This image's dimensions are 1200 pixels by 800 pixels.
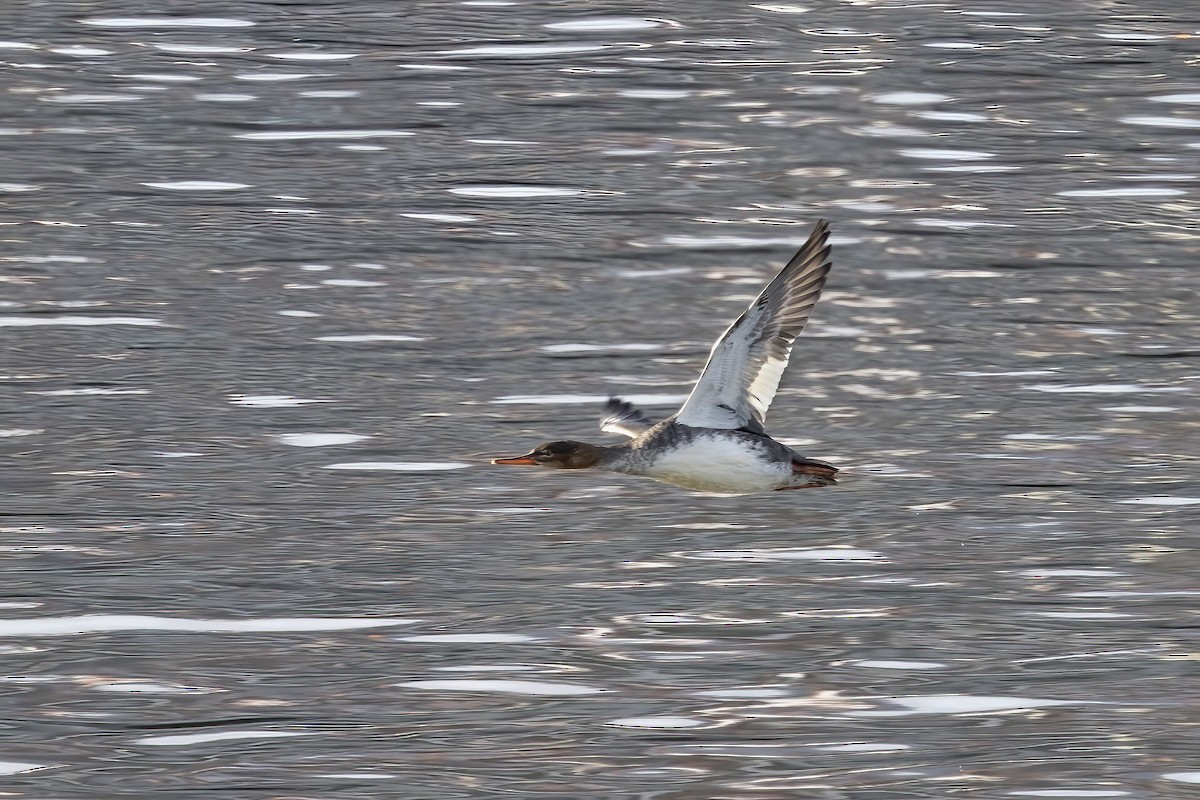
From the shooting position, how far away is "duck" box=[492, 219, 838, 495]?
9945 mm

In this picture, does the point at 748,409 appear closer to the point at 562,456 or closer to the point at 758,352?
the point at 758,352

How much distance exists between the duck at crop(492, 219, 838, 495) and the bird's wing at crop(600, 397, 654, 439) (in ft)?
2.03

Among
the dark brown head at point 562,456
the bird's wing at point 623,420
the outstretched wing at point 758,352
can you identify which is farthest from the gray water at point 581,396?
the outstretched wing at point 758,352

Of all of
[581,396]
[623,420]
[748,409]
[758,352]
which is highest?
[758,352]

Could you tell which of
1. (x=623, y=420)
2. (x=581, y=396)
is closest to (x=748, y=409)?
(x=623, y=420)

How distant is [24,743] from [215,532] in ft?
7.14

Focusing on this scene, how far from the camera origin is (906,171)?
50.3ft

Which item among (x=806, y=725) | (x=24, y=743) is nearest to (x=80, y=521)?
(x=24, y=743)

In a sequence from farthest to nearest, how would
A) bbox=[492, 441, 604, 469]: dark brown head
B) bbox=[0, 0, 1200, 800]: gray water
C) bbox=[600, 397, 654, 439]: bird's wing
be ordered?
bbox=[600, 397, 654, 439]: bird's wing
bbox=[492, 441, 604, 469]: dark brown head
bbox=[0, 0, 1200, 800]: gray water

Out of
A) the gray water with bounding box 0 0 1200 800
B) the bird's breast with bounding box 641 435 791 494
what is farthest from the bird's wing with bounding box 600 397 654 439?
the bird's breast with bounding box 641 435 791 494

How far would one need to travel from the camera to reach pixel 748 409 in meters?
10.1

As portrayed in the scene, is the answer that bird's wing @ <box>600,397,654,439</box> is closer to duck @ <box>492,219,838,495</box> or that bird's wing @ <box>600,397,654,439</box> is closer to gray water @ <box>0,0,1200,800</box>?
gray water @ <box>0,0,1200,800</box>

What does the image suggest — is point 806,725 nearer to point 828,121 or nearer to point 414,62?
point 828,121

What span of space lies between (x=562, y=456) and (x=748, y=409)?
3.50ft
